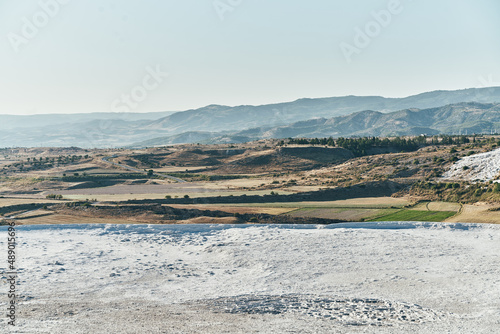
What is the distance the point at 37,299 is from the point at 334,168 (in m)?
103

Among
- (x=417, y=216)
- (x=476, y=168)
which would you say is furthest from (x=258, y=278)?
(x=476, y=168)

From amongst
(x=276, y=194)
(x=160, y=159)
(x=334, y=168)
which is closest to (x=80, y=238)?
(x=276, y=194)

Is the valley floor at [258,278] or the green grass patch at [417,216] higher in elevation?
the valley floor at [258,278]

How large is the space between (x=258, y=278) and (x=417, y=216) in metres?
27.4

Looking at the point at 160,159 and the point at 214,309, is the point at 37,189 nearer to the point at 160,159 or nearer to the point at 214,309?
the point at 160,159

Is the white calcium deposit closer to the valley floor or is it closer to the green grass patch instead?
the green grass patch

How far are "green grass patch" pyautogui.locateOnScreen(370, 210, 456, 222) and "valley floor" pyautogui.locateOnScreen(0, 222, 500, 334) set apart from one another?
740 centimetres

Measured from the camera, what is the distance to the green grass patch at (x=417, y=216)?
1967 inches

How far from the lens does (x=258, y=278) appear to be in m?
30.6

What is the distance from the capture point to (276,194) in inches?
2813

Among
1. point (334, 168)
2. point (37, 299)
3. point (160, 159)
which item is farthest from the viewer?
point (160, 159)

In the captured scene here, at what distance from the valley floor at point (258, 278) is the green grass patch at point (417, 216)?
7400mm

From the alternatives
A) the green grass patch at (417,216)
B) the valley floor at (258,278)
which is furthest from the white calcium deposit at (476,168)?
the valley floor at (258,278)

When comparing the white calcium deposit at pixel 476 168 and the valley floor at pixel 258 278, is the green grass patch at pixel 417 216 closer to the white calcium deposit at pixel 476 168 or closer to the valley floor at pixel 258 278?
the valley floor at pixel 258 278
